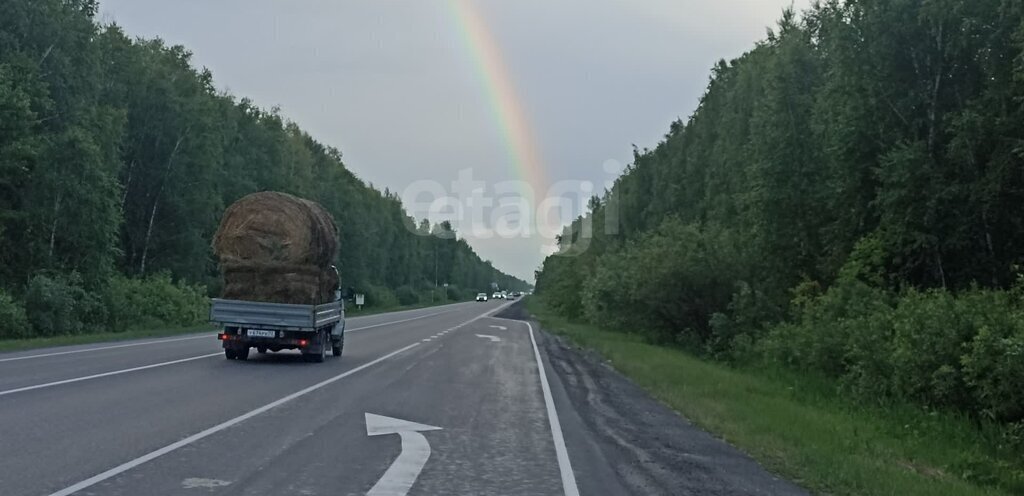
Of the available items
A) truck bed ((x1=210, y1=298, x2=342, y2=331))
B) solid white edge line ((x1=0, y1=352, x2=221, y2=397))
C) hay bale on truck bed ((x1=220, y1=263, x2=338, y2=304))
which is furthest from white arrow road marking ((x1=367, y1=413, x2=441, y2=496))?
hay bale on truck bed ((x1=220, y1=263, x2=338, y2=304))

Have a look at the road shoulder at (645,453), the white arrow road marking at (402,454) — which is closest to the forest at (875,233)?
the road shoulder at (645,453)

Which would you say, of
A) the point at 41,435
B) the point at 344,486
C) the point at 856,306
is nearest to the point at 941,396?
the point at 856,306

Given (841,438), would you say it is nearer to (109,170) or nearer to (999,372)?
(999,372)

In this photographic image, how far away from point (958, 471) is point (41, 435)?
10.3 meters

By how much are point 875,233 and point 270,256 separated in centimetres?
1734

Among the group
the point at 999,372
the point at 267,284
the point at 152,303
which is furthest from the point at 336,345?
the point at 152,303

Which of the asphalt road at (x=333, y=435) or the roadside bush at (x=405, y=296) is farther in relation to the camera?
the roadside bush at (x=405, y=296)

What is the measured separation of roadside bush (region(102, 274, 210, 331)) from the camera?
38375 mm

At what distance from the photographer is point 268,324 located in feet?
68.1

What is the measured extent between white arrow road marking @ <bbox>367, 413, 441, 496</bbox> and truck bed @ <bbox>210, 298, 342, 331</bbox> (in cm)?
830

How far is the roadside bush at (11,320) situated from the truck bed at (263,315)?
12785mm

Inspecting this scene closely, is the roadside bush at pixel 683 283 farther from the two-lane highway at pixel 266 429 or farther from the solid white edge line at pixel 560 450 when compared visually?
the solid white edge line at pixel 560 450

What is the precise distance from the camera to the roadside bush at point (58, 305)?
107 feet

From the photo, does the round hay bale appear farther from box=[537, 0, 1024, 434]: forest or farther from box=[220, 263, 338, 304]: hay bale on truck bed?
box=[537, 0, 1024, 434]: forest
